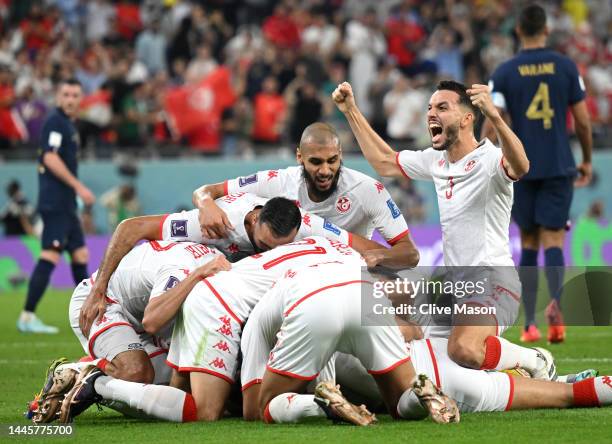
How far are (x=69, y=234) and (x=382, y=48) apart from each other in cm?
882

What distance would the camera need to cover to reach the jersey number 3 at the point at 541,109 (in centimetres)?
1012

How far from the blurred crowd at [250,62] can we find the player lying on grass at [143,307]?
10283mm

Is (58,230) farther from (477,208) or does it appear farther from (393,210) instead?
(477,208)

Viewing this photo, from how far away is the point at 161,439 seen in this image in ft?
19.5

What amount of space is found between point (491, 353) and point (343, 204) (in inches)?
63.2

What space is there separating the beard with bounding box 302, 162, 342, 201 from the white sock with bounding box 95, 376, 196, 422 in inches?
79.2

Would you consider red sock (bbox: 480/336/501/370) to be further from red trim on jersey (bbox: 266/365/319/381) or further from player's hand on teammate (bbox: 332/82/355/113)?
player's hand on teammate (bbox: 332/82/355/113)

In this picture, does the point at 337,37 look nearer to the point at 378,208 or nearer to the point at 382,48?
the point at 382,48

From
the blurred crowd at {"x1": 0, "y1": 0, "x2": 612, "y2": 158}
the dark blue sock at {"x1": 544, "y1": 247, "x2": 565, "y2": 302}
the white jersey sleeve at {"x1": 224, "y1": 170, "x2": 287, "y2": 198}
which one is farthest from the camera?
the blurred crowd at {"x1": 0, "y1": 0, "x2": 612, "y2": 158}

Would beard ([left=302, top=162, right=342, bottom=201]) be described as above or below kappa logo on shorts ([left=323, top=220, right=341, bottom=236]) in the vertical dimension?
above

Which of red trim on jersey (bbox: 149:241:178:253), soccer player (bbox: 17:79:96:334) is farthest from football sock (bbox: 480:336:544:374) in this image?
soccer player (bbox: 17:79:96:334)

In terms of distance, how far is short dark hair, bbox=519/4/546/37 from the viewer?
32.6 feet

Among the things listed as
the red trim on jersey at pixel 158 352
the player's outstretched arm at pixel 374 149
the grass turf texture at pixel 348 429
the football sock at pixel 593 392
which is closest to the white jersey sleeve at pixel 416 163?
the player's outstretched arm at pixel 374 149

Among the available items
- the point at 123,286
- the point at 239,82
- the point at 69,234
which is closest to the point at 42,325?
the point at 69,234
